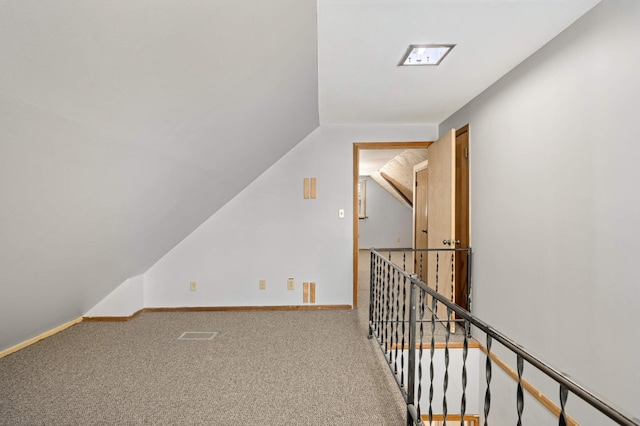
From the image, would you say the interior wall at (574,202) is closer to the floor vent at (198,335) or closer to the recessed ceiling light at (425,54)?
the recessed ceiling light at (425,54)

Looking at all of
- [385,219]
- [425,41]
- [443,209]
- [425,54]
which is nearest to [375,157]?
[443,209]

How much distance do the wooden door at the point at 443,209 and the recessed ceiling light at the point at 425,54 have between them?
38.6 inches

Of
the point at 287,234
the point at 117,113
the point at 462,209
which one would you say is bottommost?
the point at 287,234

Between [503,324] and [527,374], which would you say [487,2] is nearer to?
[503,324]

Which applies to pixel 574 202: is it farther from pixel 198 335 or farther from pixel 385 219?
pixel 385 219

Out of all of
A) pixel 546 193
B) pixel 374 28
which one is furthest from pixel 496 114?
pixel 374 28

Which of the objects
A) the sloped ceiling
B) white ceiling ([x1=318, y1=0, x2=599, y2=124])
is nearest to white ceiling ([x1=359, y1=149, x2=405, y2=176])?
white ceiling ([x1=318, y1=0, x2=599, y2=124])

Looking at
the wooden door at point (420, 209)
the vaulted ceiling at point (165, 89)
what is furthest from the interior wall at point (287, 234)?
the wooden door at point (420, 209)

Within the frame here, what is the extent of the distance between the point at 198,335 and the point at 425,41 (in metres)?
3.02

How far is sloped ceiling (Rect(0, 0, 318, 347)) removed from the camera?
909 millimetres

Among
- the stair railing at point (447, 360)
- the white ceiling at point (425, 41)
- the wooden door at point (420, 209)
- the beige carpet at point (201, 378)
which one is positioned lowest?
the beige carpet at point (201, 378)

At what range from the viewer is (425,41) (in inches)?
74.2

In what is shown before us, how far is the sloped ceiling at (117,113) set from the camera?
91 cm

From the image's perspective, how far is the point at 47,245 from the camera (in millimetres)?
1663
